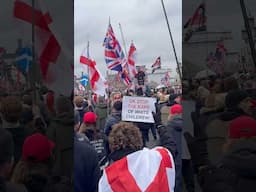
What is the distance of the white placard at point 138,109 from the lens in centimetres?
1147

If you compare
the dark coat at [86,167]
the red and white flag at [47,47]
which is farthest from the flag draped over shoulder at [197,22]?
the dark coat at [86,167]

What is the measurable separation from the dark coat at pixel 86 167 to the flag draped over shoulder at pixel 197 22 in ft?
6.66

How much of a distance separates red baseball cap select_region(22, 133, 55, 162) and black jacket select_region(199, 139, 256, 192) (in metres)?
0.68

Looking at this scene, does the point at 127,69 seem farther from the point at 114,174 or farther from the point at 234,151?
the point at 234,151

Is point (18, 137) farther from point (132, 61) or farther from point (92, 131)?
point (132, 61)

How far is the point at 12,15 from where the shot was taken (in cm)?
213

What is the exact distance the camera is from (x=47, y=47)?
2.25 m

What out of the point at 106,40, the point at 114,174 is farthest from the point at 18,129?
the point at 106,40

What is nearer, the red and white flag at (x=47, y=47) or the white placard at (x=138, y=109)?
the red and white flag at (x=47, y=47)

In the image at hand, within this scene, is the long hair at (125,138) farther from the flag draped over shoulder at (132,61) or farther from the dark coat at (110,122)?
the flag draped over shoulder at (132,61)

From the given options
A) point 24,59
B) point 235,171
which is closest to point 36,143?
point 24,59

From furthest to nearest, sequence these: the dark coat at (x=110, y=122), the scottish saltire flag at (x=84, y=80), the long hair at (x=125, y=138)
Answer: the scottish saltire flag at (x=84, y=80)
the dark coat at (x=110, y=122)
the long hair at (x=125, y=138)

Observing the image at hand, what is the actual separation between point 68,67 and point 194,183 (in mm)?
736

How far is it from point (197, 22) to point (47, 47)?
2.13 feet
